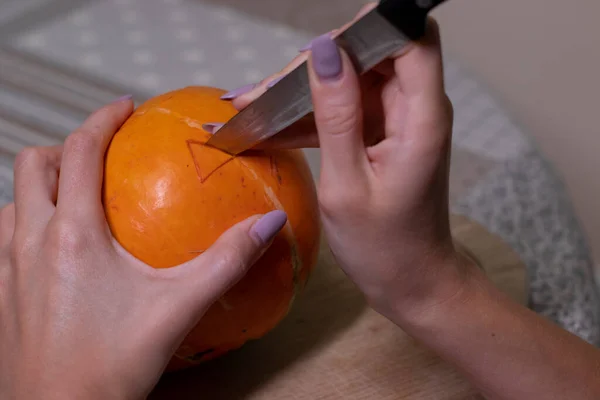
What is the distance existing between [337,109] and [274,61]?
3.93ft

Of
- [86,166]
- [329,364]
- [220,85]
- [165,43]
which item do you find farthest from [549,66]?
[86,166]

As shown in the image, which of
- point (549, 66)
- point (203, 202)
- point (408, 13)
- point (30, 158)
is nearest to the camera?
point (408, 13)

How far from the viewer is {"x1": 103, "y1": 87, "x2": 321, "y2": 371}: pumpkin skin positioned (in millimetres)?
826

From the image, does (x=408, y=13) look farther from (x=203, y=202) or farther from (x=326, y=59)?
(x=203, y=202)

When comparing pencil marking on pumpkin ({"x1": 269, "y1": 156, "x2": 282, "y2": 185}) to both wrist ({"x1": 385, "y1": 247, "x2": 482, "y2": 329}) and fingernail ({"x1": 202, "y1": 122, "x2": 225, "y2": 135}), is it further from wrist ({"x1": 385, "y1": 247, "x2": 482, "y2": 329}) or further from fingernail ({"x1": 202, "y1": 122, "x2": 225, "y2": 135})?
wrist ({"x1": 385, "y1": 247, "x2": 482, "y2": 329})

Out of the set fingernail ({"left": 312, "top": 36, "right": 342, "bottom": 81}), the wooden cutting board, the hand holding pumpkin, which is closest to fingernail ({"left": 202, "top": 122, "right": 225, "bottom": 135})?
the hand holding pumpkin

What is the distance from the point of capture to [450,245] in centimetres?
79

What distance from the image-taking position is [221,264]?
2.51 ft

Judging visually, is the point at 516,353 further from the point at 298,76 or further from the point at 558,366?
the point at 298,76

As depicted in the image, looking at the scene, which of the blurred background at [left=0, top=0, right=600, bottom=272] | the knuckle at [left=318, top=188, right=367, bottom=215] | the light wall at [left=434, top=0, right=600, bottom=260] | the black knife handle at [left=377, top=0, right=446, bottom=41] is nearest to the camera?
the black knife handle at [left=377, top=0, right=446, bottom=41]

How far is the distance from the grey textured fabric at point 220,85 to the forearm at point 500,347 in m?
0.44

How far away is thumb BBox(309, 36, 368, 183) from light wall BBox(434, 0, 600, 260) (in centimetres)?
142

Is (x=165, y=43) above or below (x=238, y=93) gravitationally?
below

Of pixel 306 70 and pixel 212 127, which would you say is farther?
pixel 212 127
